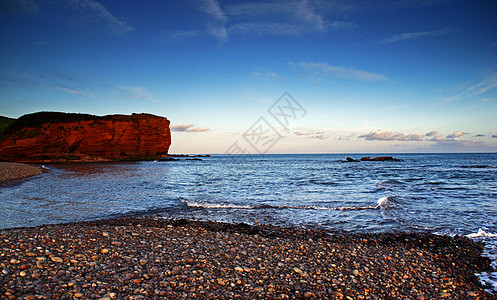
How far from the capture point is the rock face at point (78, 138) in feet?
220

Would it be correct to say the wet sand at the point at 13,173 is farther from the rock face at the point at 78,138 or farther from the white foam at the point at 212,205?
the rock face at the point at 78,138

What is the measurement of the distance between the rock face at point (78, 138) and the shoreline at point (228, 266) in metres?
73.6

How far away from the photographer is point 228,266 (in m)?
6.05

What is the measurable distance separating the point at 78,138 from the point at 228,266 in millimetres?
79625

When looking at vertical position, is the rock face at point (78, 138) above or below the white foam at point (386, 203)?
above

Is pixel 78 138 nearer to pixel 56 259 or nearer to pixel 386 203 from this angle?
pixel 386 203

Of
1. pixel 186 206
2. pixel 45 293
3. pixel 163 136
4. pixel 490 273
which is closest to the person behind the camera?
pixel 45 293

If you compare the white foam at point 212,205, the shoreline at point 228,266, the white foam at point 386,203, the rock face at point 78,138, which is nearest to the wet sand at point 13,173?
the white foam at point 212,205

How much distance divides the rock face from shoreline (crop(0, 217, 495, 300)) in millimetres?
73634

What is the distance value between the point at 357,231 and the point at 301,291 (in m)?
5.85

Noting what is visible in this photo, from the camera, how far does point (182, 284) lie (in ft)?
16.7

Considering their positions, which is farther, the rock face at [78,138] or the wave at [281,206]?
the rock face at [78,138]

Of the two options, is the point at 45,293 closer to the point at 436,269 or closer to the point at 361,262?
the point at 361,262

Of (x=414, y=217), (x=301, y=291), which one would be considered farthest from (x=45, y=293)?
(x=414, y=217)
